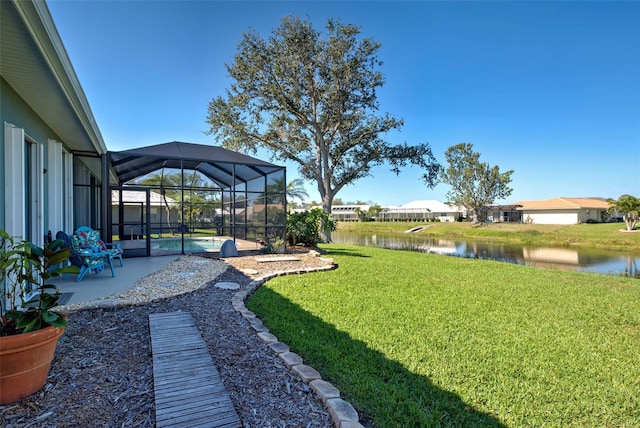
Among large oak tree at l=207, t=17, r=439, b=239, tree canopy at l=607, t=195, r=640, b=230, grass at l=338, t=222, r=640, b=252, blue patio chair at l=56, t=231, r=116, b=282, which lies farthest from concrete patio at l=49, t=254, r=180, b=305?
tree canopy at l=607, t=195, r=640, b=230

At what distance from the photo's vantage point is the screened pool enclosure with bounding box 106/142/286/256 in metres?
9.02

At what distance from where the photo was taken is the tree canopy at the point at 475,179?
35844mm

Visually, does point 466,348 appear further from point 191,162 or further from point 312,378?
point 191,162

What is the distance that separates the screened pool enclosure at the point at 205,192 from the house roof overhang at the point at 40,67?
3.65m

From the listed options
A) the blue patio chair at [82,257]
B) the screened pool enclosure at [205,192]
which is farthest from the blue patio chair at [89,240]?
the screened pool enclosure at [205,192]

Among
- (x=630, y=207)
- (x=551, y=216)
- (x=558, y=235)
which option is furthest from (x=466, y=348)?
(x=551, y=216)

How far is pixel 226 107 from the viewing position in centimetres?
1545

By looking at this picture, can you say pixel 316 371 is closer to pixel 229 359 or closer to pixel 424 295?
pixel 229 359

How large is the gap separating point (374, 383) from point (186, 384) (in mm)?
1326

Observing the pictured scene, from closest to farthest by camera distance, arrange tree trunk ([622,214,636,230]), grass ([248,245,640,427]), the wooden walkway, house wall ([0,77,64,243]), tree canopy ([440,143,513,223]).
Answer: the wooden walkway
grass ([248,245,640,427])
house wall ([0,77,64,243])
tree trunk ([622,214,636,230])
tree canopy ([440,143,513,223])

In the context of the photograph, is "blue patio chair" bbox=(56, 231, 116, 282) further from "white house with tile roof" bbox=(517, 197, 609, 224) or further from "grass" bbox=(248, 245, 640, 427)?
"white house with tile roof" bbox=(517, 197, 609, 224)

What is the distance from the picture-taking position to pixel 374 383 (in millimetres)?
2383

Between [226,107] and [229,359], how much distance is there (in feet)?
48.6

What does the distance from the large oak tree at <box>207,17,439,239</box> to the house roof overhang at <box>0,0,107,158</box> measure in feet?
35.4
